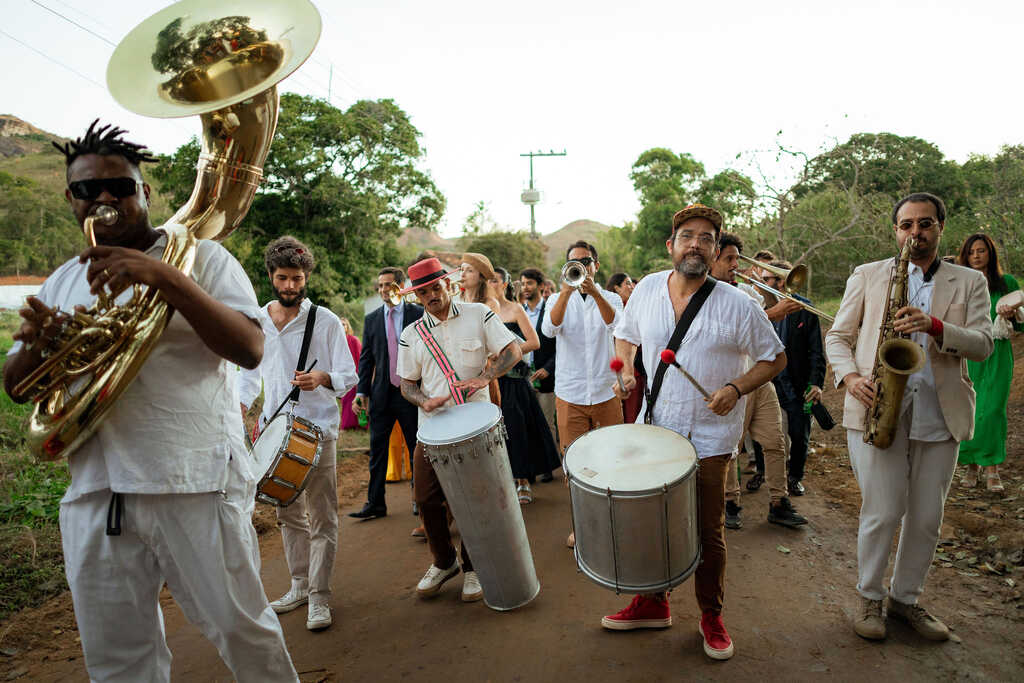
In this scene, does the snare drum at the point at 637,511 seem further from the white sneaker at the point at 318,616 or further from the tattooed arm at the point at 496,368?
the white sneaker at the point at 318,616

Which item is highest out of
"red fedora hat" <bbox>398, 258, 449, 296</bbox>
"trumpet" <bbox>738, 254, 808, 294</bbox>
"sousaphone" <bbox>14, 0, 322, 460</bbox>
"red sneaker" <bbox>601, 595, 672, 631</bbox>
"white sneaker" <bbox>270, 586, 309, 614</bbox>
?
"sousaphone" <bbox>14, 0, 322, 460</bbox>

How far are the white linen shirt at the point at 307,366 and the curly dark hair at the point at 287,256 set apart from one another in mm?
303

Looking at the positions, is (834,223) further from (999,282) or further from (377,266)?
(377,266)

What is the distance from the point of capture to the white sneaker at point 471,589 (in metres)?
4.30

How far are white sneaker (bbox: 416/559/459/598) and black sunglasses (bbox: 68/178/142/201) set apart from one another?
319cm

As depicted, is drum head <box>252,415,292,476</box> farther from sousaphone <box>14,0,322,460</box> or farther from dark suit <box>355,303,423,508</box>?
dark suit <box>355,303,423,508</box>

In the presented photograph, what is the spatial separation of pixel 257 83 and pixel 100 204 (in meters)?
0.72

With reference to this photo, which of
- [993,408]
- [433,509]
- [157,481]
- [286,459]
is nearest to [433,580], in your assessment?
[433,509]

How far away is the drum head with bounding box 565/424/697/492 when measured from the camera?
9.89 ft

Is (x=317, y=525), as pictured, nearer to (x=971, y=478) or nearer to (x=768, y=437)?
(x=768, y=437)

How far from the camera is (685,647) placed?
3.53 meters

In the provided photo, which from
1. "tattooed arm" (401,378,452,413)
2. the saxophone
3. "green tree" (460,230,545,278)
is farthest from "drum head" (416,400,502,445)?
"green tree" (460,230,545,278)

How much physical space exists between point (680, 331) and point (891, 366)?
1081mm

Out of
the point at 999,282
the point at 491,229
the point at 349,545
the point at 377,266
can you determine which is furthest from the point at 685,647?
the point at 491,229
